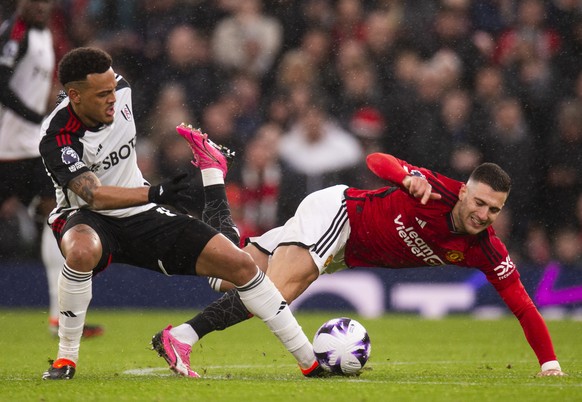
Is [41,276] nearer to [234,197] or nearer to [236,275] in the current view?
[234,197]

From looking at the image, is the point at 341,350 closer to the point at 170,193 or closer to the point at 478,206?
the point at 478,206

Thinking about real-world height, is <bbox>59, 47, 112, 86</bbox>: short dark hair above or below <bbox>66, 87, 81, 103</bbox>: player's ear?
above

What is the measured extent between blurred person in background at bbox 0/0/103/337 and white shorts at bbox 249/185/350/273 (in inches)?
101

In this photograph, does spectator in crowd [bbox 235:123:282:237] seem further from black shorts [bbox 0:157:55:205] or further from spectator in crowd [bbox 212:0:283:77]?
black shorts [bbox 0:157:55:205]

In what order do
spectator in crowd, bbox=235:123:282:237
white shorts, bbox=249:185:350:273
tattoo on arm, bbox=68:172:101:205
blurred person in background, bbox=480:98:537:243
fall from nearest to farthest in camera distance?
tattoo on arm, bbox=68:172:101:205 → white shorts, bbox=249:185:350:273 → spectator in crowd, bbox=235:123:282:237 → blurred person in background, bbox=480:98:537:243

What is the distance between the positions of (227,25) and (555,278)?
4324 mm

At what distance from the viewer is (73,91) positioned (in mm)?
5773

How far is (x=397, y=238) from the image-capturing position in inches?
259

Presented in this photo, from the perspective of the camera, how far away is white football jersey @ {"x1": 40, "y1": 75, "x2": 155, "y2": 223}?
5.66 m

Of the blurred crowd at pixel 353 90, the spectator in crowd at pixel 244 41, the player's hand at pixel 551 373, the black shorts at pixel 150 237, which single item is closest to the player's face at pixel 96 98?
the black shorts at pixel 150 237

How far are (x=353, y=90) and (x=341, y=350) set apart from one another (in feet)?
18.6

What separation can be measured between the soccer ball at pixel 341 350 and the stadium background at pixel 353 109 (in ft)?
16.1

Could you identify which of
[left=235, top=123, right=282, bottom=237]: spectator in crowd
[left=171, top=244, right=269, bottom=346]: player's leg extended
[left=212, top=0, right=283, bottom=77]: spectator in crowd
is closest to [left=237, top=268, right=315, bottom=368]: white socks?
[left=171, top=244, right=269, bottom=346]: player's leg extended

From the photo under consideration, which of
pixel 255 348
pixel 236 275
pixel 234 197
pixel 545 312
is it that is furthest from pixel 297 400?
pixel 545 312
